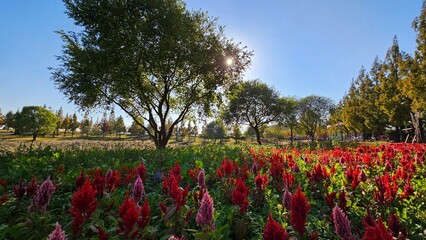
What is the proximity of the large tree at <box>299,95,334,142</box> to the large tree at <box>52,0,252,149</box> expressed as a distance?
2298 inches

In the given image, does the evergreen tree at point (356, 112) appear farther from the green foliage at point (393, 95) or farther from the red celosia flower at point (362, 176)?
the red celosia flower at point (362, 176)

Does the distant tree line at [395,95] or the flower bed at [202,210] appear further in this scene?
the distant tree line at [395,95]

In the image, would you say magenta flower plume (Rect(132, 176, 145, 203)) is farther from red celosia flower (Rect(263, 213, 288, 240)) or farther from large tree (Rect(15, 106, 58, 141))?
large tree (Rect(15, 106, 58, 141))

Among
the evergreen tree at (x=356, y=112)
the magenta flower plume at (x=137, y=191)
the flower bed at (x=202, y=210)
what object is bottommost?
the flower bed at (x=202, y=210)

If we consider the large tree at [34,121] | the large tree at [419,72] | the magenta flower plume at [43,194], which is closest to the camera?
the magenta flower plume at [43,194]

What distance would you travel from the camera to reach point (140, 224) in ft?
7.70

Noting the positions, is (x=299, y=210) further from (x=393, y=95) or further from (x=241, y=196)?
(x=393, y=95)

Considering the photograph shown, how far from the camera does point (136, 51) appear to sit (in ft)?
59.2

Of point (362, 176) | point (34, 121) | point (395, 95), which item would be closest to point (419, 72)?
point (395, 95)

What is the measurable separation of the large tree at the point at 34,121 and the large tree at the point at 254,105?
55.9 metres

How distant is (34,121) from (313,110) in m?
82.8

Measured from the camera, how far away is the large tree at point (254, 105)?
44000 millimetres

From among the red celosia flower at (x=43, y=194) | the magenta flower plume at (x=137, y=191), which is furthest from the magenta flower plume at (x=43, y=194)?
the magenta flower plume at (x=137, y=191)

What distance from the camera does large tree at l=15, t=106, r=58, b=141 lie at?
70.1 metres
